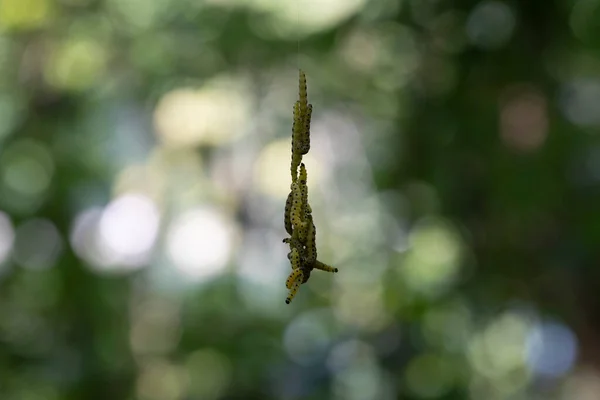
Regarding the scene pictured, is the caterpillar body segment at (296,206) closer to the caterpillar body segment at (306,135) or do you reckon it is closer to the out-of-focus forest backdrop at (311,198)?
the caterpillar body segment at (306,135)

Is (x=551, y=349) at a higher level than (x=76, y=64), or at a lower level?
lower

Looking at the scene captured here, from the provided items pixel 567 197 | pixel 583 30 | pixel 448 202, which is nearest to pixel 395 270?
pixel 448 202

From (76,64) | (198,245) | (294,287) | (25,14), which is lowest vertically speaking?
(198,245)

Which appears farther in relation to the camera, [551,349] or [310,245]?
[551,349]

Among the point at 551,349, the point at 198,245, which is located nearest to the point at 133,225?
the point at 198,245

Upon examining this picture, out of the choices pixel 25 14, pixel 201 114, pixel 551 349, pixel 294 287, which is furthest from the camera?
pixel 201 114

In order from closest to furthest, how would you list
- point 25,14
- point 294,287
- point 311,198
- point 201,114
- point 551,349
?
point 294,287 < point 551,349 < point 25,14 < point 201,114 < point 311,198

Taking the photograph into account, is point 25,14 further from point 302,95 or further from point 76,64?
point 302,95
